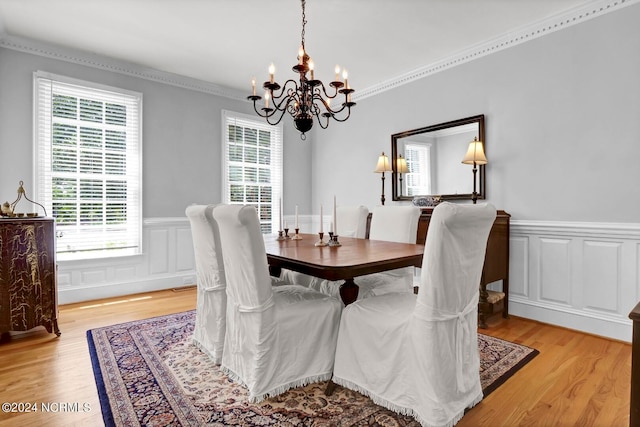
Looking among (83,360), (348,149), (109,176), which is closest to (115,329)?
(83,360)

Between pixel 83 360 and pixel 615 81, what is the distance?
14.6ft

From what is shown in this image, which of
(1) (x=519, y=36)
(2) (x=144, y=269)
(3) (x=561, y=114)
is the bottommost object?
(2) (x=144, y=269)

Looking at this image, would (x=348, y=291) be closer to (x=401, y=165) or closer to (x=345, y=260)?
(x=345, y=260)

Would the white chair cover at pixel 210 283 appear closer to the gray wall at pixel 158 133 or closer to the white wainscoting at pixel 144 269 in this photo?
the white wainscoting at pixel 144 269

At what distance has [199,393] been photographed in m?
1.92

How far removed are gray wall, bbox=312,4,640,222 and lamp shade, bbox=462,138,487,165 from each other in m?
0.20

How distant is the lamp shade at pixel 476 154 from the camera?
334 centimetres

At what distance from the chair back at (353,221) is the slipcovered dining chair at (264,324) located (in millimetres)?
1325

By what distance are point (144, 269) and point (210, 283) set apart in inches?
90.1

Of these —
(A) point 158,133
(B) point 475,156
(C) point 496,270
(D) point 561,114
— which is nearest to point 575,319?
(C) point 496,270

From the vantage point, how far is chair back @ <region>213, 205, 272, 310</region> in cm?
178

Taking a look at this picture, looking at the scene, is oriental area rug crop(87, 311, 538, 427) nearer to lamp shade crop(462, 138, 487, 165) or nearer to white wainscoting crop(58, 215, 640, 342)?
white wainscoting crop(58, 215, 640, 342)

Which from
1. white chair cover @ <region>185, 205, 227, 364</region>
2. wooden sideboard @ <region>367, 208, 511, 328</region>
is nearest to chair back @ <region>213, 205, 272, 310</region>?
white chair cover @ <region>185, 205, 227, 364</region>

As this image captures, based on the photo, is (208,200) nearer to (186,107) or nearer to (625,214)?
(186,107)
